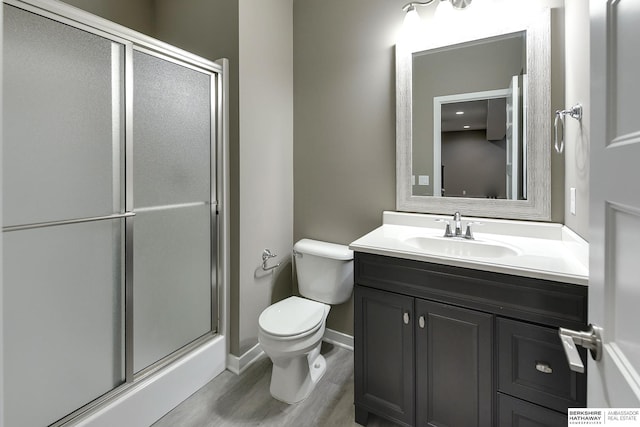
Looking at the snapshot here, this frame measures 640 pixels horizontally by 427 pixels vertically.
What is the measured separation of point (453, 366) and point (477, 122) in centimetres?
127

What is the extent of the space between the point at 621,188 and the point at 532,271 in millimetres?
708

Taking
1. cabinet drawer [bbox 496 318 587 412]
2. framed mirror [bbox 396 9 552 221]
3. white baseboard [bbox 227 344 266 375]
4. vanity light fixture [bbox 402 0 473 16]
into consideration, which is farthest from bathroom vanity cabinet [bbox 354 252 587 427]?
vanity light fixture [bbox 402 0 473 16]

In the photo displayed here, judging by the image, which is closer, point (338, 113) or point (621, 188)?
point (621, 188)

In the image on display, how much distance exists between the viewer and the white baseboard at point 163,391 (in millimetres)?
1407

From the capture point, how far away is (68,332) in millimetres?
1284

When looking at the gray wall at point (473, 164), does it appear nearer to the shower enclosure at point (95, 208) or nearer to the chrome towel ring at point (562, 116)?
the chrome towel ring at point (562, 116)

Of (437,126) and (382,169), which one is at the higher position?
(437,126)

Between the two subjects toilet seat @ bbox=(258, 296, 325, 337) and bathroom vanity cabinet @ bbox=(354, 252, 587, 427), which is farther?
toilet seat @ bbox=(258, 296, 325, 337)

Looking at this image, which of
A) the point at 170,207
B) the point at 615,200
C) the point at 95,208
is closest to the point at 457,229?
the point at 615,200

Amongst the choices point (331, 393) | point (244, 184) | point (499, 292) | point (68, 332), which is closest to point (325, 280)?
point (331, 393)

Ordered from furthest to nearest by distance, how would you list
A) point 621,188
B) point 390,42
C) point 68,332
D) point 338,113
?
point 338,113 → point 390,42 → point 68,332 → point 621,188

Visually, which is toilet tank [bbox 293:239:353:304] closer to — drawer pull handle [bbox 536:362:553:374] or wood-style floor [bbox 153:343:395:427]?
wood-style floor [bbox 153:343:395:427]

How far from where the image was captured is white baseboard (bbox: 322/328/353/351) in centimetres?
226

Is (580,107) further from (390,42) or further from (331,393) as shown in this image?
(331,393)
